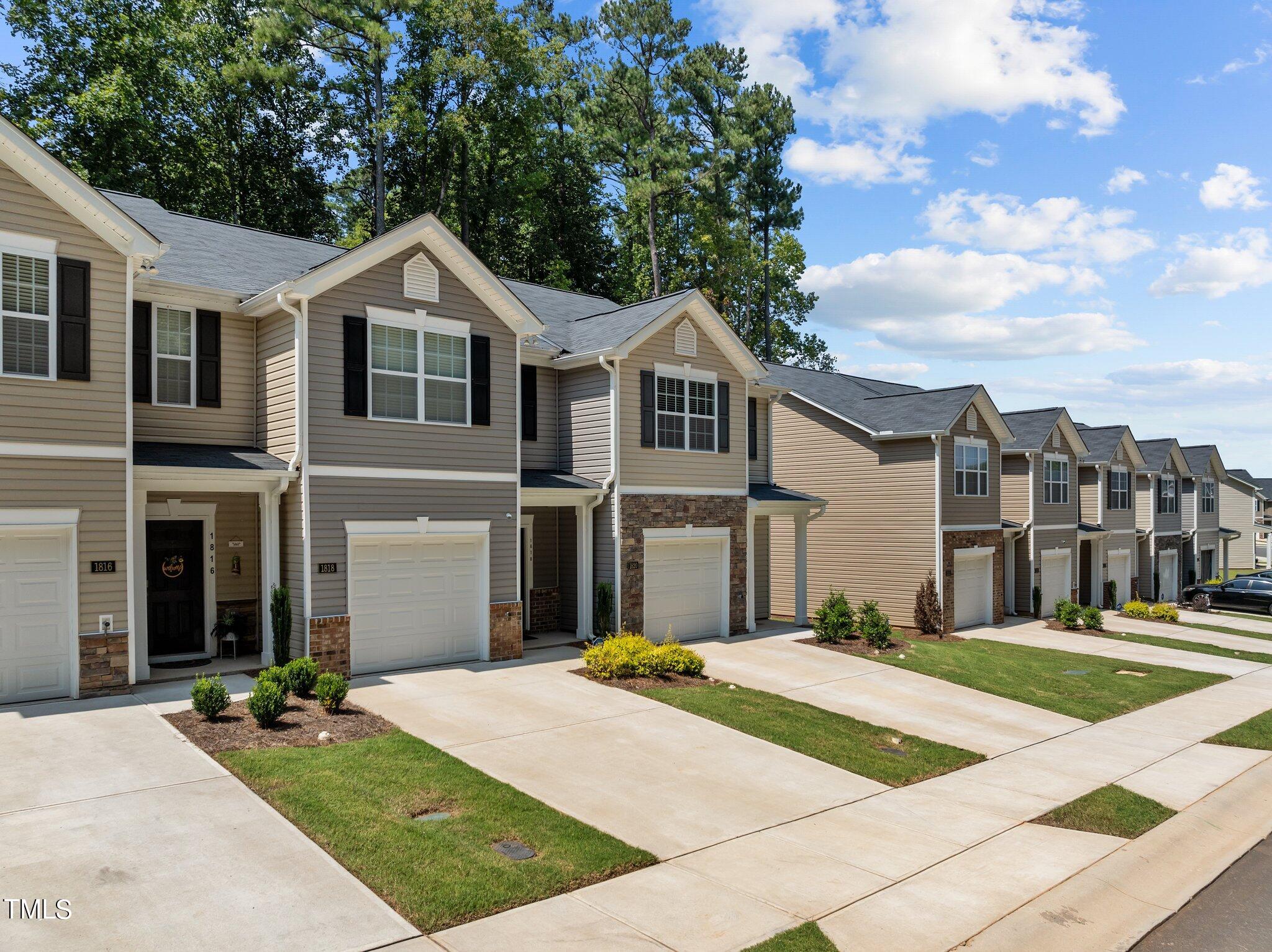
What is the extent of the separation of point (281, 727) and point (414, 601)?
4.23 meters

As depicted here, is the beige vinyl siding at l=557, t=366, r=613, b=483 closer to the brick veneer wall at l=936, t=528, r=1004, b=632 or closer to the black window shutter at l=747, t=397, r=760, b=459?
the black window shutter at l=747, t=397, r=760, b=459

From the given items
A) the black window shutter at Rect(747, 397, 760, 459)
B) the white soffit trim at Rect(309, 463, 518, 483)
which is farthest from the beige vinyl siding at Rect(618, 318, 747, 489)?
the white soffit trim at Rect(309, 463, 518, 483)

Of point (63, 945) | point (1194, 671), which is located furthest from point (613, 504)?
point (1194, 671)

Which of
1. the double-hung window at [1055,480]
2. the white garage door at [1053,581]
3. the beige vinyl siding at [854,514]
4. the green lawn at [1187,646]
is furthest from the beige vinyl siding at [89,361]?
the white garage door at [1053,581]

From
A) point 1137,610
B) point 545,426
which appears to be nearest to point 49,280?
point 545,426

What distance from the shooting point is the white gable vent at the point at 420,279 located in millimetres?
14820

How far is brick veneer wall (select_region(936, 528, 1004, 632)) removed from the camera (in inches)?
968

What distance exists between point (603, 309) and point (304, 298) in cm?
1089

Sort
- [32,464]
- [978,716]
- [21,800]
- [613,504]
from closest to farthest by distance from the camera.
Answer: [21,800] < [32,464] < [978,716] < [613,504]

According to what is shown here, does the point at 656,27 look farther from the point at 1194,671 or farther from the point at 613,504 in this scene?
the point at 1194,671

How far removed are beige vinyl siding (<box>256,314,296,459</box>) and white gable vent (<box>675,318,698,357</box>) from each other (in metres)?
8.32

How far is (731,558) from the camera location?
66.2ft

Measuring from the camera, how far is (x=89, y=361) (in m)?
11.9

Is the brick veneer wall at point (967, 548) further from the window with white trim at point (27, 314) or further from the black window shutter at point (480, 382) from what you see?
the window with white trim at point (27, 314)
